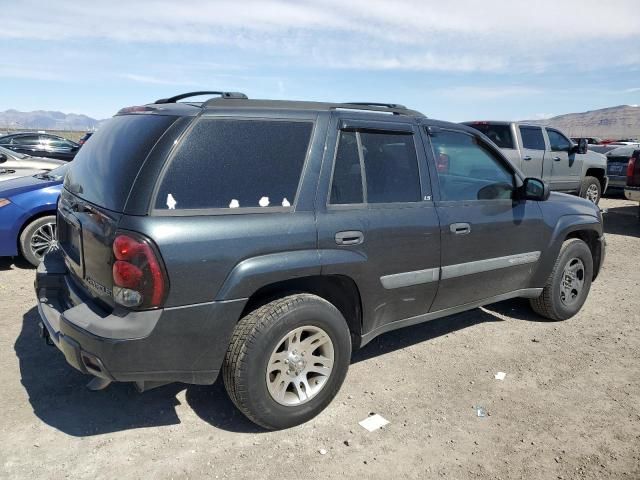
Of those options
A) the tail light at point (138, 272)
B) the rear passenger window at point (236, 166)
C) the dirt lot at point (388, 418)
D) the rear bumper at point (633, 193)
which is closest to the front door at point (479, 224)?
the dirt lot at point (388, 418)

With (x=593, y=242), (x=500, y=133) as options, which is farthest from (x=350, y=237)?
(x=500, y=133)

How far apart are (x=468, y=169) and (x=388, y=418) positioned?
6.84ft

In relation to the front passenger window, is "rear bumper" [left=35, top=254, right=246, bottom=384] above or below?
below

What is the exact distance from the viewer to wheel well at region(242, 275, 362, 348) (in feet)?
9.61

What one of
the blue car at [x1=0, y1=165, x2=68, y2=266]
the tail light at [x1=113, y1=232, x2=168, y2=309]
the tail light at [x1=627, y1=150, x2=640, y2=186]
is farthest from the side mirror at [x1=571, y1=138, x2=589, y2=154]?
the tail light at [x1=113, y1=232, x2=168, y2=309]

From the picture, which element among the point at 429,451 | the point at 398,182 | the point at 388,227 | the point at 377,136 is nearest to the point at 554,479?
the point at 429,451

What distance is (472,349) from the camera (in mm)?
4262

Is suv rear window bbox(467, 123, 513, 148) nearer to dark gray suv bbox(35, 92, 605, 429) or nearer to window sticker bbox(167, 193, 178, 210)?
dark gray suv bbox(35, 92, 605, 429)

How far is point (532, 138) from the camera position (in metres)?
10.5

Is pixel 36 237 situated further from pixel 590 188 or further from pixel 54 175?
pixel 590 188

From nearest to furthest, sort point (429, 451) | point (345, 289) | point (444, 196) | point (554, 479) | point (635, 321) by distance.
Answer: point (554, 479) → point (429, 451) → point (345, 289) → point (444, 196) → point (635, 321)

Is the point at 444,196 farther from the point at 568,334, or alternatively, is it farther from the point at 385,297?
the point at 568,334

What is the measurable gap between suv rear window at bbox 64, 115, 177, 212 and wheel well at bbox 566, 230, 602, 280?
3980mm

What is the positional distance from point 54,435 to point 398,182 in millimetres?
2589
